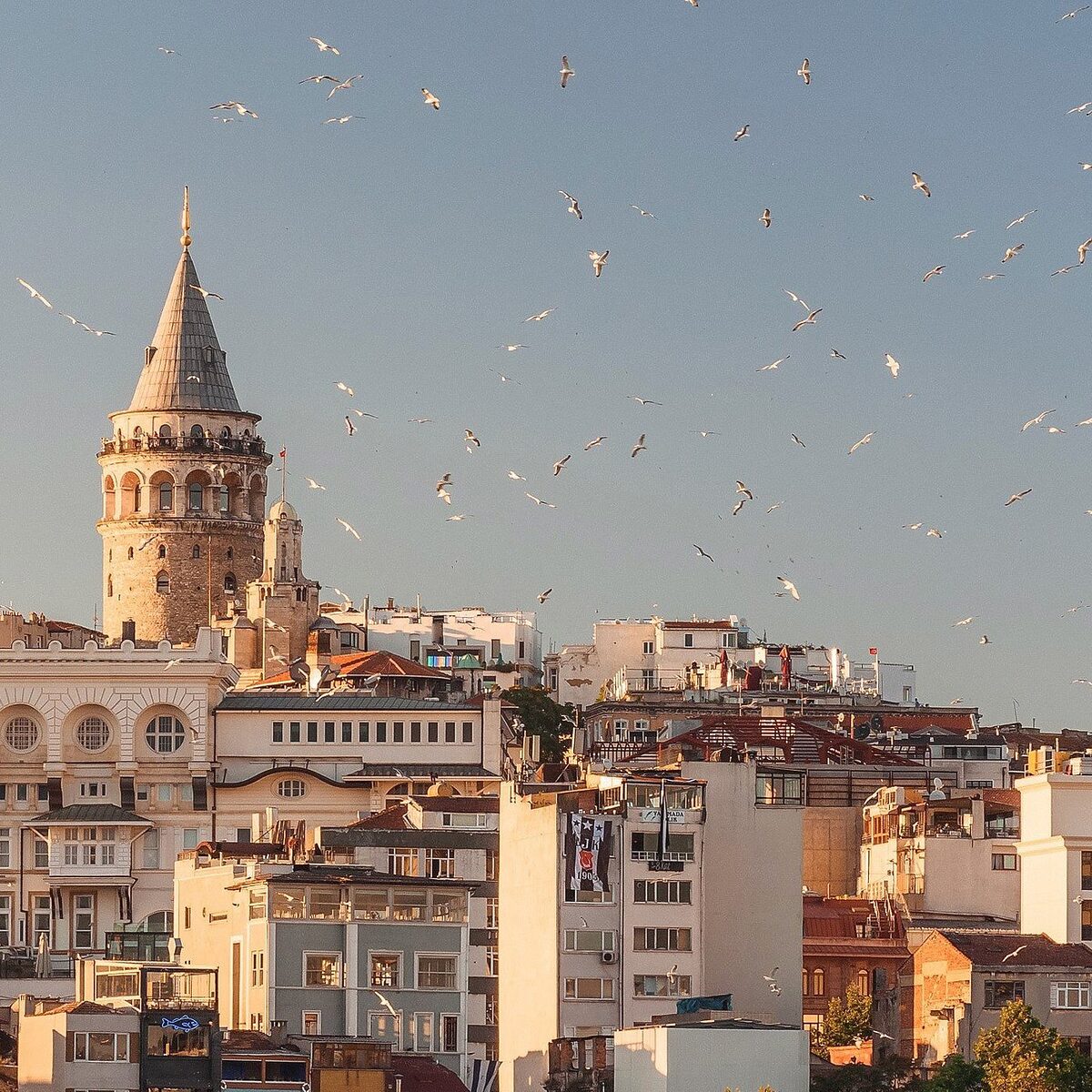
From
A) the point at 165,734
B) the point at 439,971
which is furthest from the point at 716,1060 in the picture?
the point at 165,734

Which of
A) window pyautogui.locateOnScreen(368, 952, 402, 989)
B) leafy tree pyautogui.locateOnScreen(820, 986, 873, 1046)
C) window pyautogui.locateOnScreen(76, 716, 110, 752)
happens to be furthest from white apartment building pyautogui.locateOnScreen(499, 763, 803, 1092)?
window pyautogui.locateOnScreen(76, 716, 110, 752)

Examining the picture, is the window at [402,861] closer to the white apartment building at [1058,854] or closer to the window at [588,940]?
the window at [588,940]

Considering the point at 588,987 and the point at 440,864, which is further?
the point at 440,864

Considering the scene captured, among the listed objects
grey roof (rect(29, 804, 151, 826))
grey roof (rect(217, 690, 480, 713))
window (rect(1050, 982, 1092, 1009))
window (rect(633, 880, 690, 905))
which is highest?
grey roof (rect(217, 690, 480, 713))

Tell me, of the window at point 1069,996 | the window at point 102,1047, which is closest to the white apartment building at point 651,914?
the window at point 1069,996

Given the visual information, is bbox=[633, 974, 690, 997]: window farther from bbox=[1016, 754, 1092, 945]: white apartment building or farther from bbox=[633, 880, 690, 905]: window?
bbox=[1016, 754, 1092, 945]: white apartment building

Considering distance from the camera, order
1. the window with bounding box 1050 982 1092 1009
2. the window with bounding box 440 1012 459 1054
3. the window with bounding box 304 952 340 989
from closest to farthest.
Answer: the window with bounding box 1050 982 1092 1009 → the window with bounding box 304 952 340 989 → the window with bounding box 440 1012 459 1054

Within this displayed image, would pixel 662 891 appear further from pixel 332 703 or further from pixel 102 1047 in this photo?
pixel 332 703
